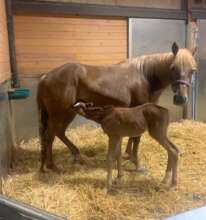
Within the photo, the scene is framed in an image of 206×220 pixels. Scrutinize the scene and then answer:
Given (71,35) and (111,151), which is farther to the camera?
(71,35)

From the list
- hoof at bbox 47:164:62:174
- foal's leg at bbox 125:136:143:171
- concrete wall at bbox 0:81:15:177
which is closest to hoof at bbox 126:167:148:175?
foal's leg at bbox 125:136:143:171

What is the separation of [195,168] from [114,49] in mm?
2338

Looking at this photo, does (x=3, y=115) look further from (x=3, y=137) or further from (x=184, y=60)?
(x=184, y=60)

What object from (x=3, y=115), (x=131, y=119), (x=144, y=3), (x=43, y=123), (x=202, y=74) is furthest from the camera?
(x=202, y=74)

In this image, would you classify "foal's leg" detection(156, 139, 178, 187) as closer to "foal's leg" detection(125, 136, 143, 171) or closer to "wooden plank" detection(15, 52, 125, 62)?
"foal's leg" detection(125, 136, 143, 171)

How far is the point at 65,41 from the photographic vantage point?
4250 millimetres

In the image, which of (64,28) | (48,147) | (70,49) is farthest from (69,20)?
(48,147)

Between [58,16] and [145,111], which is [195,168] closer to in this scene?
[145,111]

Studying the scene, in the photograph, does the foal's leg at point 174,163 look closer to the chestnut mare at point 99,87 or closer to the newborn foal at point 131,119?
the newborn foal at point 131,119

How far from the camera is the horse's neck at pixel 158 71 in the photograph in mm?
2801

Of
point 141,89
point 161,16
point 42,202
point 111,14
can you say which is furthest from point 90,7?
point 42,202

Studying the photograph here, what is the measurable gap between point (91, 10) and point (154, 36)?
1.16 metres

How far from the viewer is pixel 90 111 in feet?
7.68

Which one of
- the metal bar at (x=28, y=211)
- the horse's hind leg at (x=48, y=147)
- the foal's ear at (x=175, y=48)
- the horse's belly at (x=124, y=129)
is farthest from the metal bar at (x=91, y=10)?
the metal bar at (x=28, y=211)
